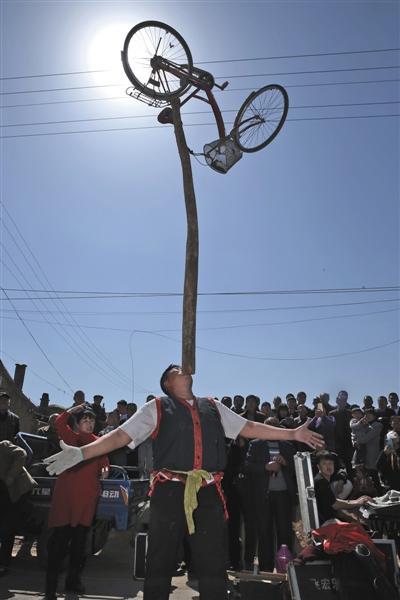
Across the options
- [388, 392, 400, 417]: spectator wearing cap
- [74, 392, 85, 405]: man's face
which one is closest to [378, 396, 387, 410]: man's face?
[388, 392, 400, 417]: spectator wearing cap

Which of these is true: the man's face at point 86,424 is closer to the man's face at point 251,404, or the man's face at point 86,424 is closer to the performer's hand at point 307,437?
the performer's hand at point 307,437

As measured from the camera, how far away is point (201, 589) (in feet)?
9.90

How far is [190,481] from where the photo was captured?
10.4 ft

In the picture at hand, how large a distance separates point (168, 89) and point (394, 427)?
661 centimetres

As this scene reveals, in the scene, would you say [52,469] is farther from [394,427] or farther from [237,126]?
[394,427]

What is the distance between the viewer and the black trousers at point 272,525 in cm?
607

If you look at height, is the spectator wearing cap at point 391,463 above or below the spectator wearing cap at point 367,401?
below

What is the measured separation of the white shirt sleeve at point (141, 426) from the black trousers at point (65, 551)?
2.37 m

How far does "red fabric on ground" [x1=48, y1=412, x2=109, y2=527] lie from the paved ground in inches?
30.9

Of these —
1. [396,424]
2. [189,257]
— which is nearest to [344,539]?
[189,257]

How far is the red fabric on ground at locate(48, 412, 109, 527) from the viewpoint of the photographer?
507cm

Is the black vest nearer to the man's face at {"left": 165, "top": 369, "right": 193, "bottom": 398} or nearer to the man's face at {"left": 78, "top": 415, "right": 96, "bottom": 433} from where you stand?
the man's face at {"left": 165, "top": 369, "right": 193, "bottom": 398}

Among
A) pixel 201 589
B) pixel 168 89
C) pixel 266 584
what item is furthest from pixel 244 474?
pixel 168 89

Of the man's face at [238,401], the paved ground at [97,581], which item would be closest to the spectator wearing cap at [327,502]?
the paved ground at [97,581]
